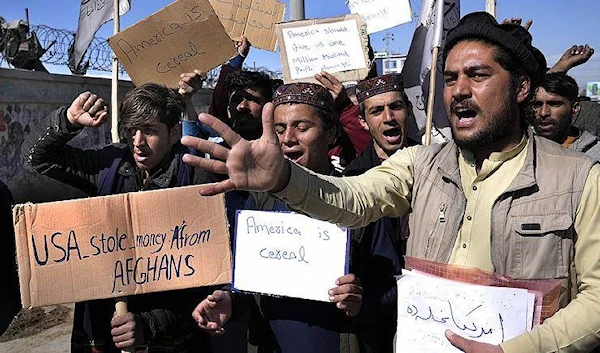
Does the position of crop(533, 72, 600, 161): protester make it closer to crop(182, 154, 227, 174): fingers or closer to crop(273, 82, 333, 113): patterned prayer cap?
crop(273, 82, 333, 113): patterned prayer cap

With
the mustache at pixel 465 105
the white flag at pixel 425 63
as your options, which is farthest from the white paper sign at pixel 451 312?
the white flag at pixel 425 63

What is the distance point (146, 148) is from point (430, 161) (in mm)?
1342

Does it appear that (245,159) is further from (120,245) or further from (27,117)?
(27,117)

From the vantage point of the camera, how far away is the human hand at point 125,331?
2.19 m

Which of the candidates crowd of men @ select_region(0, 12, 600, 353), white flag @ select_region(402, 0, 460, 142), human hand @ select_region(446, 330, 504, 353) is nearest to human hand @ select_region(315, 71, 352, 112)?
white flag @ select_region(402, 0, 460, 142)

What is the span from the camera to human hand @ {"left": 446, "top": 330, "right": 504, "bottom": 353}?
156 cm

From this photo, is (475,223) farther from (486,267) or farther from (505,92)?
(505,92)

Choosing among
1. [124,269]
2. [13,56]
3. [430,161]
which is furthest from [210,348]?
[13,56]

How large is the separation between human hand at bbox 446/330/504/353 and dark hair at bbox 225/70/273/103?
2.38 meters

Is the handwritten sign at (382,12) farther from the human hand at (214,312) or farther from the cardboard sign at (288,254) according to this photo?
the human hand at (214,312)

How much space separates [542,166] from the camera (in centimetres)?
166

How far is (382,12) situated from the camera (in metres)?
4.05

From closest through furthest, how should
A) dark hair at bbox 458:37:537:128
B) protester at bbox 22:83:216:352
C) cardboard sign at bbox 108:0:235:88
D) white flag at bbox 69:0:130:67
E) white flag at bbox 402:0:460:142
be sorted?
dark hair at bbox 458:37:537:128
protester at bbox 22:83:216:352
cardboard sign at bbox 108:0:235:88
white flag at bbox 402:0:460:142
white flag at bbox 69:0:130:67

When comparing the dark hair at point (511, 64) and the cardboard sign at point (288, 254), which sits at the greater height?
the dark hair at point (511, 64)
